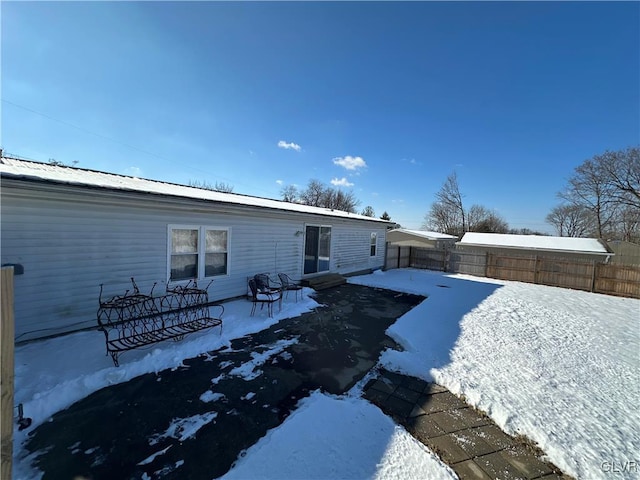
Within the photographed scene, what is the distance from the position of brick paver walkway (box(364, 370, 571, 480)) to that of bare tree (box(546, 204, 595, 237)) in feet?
129

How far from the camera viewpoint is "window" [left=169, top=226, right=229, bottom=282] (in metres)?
6.15

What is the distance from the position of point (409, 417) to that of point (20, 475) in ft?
12.4

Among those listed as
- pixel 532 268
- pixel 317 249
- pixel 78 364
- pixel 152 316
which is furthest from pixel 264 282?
pixel 532 268

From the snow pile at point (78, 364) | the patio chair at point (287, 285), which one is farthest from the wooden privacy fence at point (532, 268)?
the snow pile at point (78, 364)

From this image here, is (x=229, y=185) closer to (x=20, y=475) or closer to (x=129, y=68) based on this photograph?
(x=129, y=68)

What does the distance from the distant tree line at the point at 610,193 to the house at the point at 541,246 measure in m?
7.21

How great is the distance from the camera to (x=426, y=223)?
41531mm

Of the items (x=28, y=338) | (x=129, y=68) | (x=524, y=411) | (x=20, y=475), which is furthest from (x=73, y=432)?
Answer: (x=129, y=68)

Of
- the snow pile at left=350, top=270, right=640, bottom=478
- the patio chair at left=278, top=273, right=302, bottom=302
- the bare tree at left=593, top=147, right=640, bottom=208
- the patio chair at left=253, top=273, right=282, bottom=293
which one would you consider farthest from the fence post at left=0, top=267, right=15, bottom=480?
the bare tree at left=593, top=147, right=640, bottom=208

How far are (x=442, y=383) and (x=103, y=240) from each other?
659cm

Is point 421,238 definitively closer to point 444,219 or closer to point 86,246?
point 86,246

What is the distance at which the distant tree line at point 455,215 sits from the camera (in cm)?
3556

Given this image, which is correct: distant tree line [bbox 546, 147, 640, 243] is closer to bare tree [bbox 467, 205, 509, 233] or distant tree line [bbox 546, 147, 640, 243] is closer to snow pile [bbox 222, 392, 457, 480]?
bare tree [bbox 467, 205, 509, 233]

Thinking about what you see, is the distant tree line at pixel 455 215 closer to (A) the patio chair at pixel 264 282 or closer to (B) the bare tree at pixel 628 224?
(B) the bare tree at pixel 628 224
